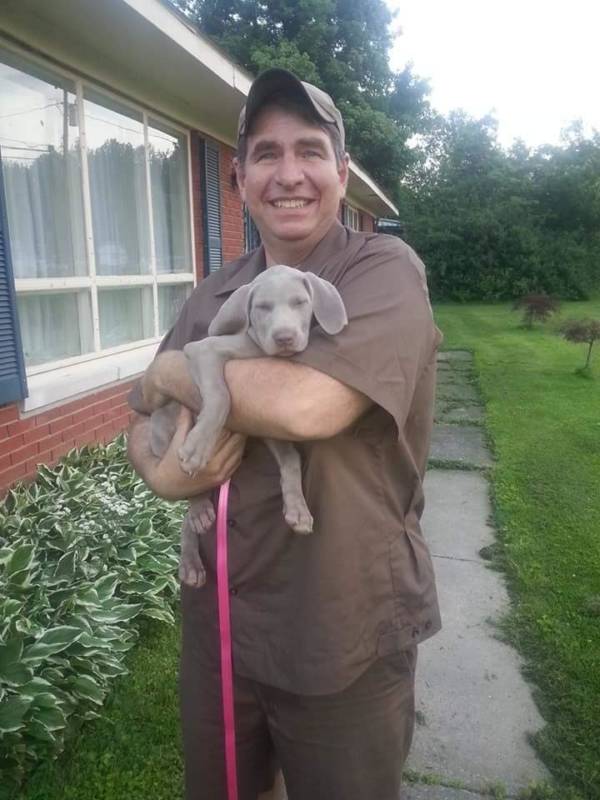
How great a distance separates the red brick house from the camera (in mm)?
4477

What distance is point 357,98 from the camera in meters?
21.7

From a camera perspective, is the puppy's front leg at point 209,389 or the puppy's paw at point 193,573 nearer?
the puppy's front leg at point 209,389

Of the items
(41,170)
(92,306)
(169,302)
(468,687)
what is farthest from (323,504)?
(169,302)

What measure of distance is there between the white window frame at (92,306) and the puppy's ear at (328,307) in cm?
334

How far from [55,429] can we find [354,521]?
371cm

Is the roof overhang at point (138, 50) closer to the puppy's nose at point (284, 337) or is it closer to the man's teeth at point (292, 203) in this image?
the man's teeth at point (292, 203)

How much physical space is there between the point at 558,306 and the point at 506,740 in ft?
55.5

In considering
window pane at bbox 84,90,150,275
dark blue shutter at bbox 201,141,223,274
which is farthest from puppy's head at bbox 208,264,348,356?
dark blue shutter at bbox 201,141,223,274

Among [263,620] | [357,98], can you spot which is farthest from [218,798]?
[357,98]

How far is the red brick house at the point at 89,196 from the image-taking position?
4477 millimetres

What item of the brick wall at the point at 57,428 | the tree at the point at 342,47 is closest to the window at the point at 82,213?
the brick wall at the point at 57,428

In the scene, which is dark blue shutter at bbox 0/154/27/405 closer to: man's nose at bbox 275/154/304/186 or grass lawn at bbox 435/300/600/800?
man's nose at bbox 275/154/304/186

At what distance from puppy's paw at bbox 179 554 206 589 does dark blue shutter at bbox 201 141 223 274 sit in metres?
6.14

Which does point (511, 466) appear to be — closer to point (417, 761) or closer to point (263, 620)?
point (417, 761)
